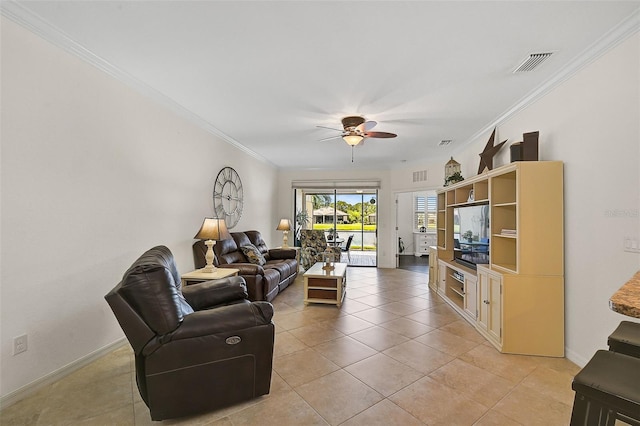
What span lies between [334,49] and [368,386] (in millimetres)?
2668

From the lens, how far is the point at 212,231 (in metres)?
3.66

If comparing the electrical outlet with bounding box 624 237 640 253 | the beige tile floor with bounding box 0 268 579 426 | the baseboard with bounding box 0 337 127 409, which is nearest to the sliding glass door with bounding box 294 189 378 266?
the beige tile floor with bounding box 0 268 579 426

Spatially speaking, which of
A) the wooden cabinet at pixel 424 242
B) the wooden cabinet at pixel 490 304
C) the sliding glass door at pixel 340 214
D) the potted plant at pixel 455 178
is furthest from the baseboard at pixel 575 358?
the wooden cabinet at pixel 424 242

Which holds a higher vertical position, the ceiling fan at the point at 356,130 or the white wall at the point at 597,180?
the ceiling fan at the point at 356,130

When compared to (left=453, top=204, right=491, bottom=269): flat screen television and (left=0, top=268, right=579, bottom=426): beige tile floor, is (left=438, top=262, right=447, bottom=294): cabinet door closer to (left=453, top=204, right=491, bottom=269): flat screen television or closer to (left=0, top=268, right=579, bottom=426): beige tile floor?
(left=453, top=204, right=491, bottom=269): flat screen television

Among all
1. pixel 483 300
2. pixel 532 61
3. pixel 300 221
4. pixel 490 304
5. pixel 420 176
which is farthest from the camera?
pixel 300 221

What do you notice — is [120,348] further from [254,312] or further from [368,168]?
[368,168]

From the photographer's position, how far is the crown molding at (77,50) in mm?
1973

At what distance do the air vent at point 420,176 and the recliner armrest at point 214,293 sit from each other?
5.39 m

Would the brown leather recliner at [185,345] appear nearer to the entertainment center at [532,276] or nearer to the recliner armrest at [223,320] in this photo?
the recliner armrest at [223,320]

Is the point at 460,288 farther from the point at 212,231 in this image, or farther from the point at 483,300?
the point at 212,231

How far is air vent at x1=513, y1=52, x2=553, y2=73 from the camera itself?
2436 millimetres

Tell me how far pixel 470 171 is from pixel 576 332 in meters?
3.16

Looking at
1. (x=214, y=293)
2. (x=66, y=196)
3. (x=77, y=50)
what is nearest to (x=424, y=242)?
(x=214, y=293)
